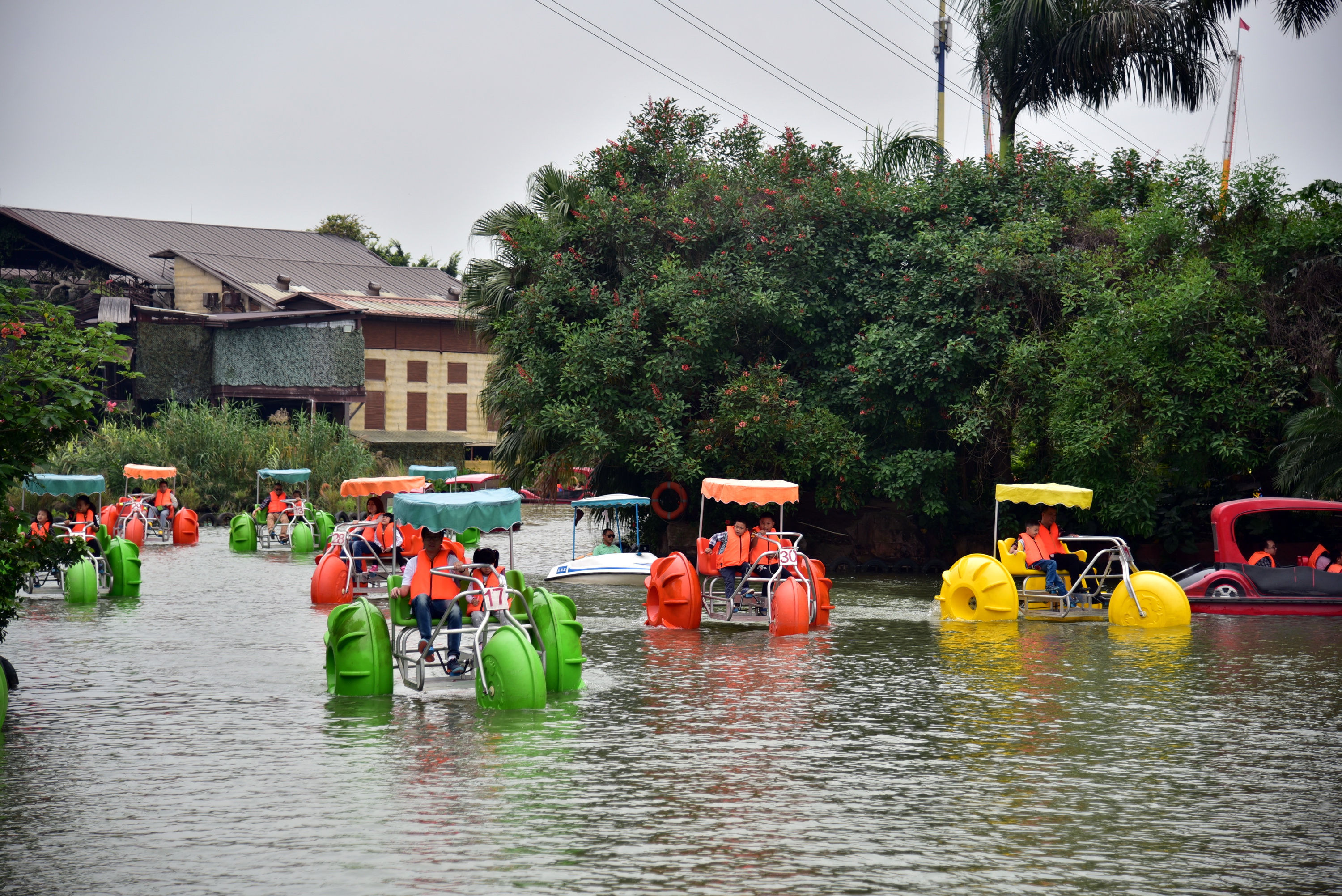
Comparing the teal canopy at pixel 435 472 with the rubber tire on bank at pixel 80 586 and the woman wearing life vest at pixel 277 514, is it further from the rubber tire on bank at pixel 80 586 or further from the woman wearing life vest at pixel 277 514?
the rubber tire on bank at pixel 80 586

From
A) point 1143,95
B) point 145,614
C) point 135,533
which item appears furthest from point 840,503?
point 135,533

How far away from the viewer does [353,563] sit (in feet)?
→ 77.9

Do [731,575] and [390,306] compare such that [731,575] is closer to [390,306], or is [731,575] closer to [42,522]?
[42,522]

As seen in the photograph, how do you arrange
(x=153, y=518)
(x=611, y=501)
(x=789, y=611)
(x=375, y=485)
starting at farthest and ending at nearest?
(x=153, y=518)
(x=611, y=501)
(x=375, y=485)
(x=789, y=611)

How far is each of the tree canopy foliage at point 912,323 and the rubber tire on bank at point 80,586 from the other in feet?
35.2

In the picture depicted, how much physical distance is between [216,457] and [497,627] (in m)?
36.1

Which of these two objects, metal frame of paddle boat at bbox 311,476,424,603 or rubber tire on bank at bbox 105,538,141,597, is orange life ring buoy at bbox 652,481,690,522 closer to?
metal frame of paddle boat at bbox 311,476,424,603

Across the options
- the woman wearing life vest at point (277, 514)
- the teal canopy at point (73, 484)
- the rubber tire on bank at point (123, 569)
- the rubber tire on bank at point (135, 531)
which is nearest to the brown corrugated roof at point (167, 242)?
the woman wearing life vest at point (277, 514)

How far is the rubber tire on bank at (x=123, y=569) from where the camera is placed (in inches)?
908

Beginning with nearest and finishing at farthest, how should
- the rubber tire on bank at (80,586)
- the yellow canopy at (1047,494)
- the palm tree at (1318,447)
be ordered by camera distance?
1. the rubber tire on bank at (80,586)
2. the yellow canopy at (1047,494)
3. the palm tree at (1318,447)

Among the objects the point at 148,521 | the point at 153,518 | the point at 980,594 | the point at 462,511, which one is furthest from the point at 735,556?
the point at 153,518

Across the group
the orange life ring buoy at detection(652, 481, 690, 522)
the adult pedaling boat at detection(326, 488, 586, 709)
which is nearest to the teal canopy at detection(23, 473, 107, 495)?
the orange life ring buoy at detection(652, 481, 690, 522)

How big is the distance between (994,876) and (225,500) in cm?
4363

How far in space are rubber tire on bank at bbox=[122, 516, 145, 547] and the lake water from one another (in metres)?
18.2
